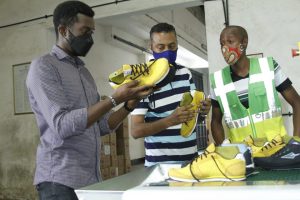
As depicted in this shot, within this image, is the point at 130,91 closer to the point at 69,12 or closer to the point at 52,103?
the point at 52,103

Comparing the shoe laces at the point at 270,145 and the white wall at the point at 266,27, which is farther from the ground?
the white wall at the point at 266,27

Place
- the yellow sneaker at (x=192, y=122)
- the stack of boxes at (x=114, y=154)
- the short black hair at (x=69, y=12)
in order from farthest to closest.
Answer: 1. the stack of boxes at (x=114, y=154)
2. the yellow sneaker at (x=192, y=122)
3. the short black hair at (x=69, y=12)

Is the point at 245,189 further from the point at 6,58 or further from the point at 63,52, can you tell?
the point at 6,58

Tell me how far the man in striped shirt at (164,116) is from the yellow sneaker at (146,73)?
Result: 32 centimetres

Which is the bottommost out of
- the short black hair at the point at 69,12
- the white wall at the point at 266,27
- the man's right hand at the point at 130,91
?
the man's right hand at the point at 130,91

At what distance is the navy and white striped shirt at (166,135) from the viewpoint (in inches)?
64.1

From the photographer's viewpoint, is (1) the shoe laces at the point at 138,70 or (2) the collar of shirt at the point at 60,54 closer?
(1) the shoe laces at the point at 138,70

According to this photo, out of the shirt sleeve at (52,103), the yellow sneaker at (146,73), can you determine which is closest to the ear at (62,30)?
the shirt sleeve at (52,103)

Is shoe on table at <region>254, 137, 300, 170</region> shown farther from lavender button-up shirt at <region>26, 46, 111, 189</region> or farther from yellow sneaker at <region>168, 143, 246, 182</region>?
lavender button-up shirt at <region>26, 46, 111, 189</region>

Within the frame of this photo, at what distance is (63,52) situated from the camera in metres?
1.44

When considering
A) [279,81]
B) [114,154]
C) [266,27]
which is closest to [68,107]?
[279,81]

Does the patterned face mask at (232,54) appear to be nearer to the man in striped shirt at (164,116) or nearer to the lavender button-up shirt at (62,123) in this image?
the man in striped shirt at (164,116)

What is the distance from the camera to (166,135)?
165 cm

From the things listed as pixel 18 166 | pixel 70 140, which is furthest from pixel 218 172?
pixel 18 166
